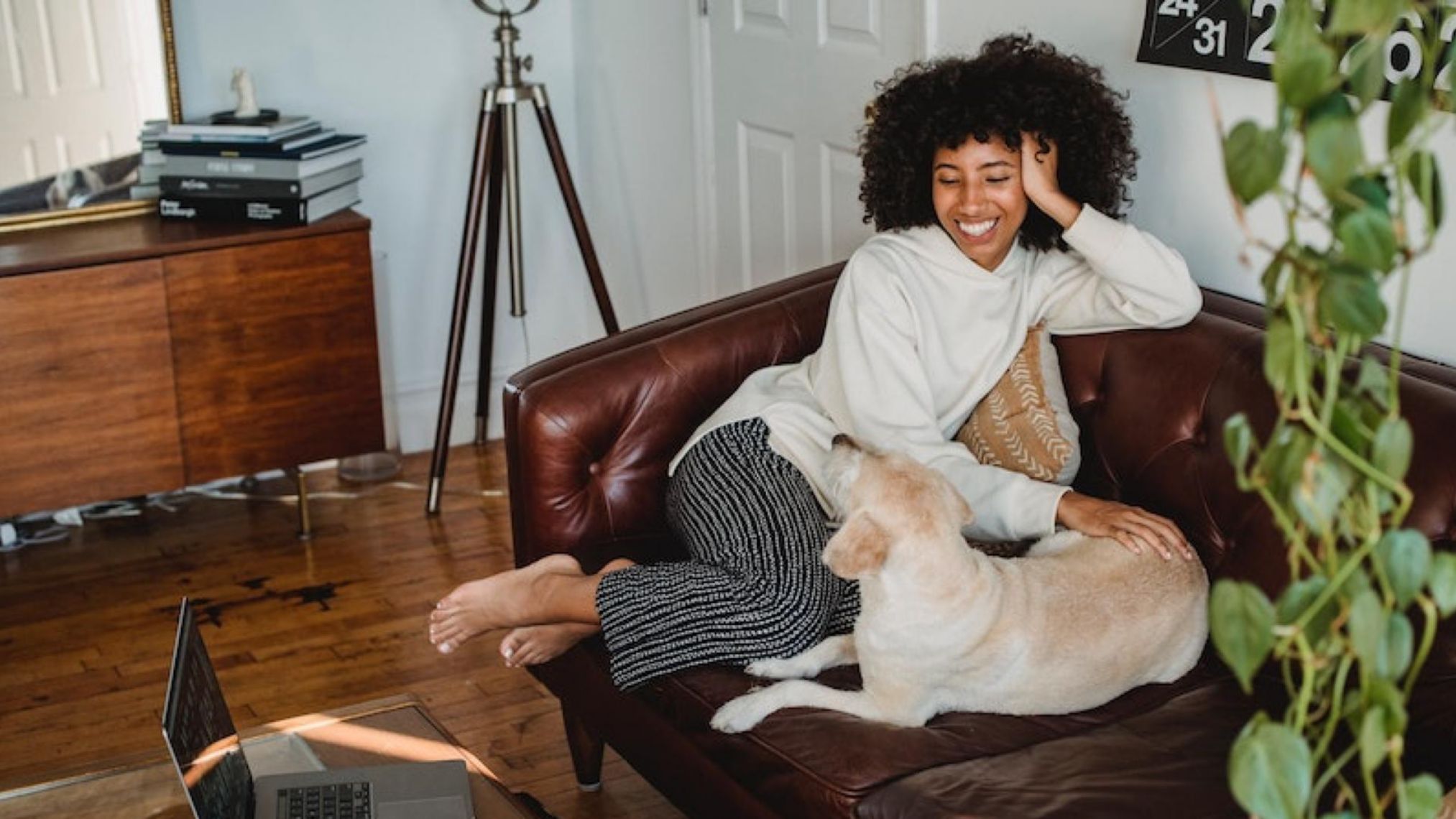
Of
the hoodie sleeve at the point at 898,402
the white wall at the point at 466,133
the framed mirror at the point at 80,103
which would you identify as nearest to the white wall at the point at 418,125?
the white wall at the point at 466,133

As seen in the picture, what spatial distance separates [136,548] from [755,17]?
176 centimetres

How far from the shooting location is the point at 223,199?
363 cm

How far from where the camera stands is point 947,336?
2.46m

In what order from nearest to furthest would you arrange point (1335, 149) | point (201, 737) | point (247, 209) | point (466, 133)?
point (1335, 149) < point (201, 737) < point (247, 209) < point (466, 133)

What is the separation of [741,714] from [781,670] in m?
0.13

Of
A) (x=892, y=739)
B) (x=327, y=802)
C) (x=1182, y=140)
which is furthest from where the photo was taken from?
(x=1182, y=140)

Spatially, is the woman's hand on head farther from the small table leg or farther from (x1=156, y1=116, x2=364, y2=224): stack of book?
the small table leg

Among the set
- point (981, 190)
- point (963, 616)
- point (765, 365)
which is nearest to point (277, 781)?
point (963, 616)

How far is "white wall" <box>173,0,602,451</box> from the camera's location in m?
3.95

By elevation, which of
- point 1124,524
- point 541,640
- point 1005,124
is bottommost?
point 541,640

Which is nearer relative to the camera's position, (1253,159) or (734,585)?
(1253,159)

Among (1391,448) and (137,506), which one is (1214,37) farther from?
(137,506)

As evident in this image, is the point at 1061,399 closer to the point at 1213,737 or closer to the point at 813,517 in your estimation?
the point at 813,517

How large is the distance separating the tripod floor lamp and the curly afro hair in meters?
1.48
